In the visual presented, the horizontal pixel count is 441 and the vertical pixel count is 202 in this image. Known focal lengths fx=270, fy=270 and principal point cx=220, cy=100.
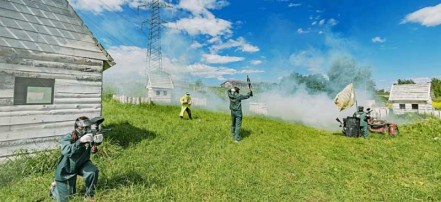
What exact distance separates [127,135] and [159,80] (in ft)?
83.2

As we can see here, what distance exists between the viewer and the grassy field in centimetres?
602

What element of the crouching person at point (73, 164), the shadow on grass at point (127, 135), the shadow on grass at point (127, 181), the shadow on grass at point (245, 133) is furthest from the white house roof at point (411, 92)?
the crouching person at point (73, 164)

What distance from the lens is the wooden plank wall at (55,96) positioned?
725cm

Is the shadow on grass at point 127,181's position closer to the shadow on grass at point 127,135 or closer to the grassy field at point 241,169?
the grassy field at point 241,169

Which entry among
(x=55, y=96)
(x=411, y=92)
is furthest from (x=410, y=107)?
(x=55, y=96)

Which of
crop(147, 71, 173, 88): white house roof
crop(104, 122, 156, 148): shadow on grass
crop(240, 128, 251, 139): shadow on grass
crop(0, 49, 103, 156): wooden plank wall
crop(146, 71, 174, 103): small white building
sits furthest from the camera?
crop(147, 71, 173, 88): white house roof

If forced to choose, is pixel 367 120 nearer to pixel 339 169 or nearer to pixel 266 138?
pixel 266 138

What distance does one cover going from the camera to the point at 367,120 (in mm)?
14109

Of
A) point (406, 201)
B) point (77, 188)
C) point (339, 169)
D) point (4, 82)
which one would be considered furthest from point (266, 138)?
point (4, 82)

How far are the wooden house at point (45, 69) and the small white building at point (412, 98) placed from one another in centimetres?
3435

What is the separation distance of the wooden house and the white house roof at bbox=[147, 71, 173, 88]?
25029 millimetres

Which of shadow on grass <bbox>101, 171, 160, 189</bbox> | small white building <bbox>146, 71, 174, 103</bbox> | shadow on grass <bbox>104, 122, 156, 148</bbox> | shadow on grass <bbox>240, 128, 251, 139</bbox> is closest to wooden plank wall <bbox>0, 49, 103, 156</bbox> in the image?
shadow on grass <bbox>104, 122, 156, 148</bbox>

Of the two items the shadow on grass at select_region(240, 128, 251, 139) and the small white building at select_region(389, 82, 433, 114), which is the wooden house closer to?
the shadow on grass at select_region(240, 128, 251, 139)

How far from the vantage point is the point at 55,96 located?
8.24 meters
